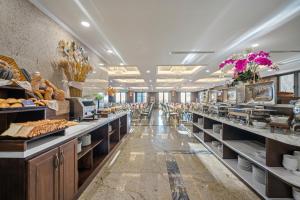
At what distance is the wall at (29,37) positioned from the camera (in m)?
1.75

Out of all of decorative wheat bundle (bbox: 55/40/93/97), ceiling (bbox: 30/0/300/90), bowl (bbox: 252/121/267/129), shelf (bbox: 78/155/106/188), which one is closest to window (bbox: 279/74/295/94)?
ceiling (bbox: 30/0/300/90)

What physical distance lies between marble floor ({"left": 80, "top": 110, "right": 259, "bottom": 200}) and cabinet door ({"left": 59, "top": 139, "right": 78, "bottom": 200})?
0.42 meters

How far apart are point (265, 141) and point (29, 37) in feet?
10.4

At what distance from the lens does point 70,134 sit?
1656 mm

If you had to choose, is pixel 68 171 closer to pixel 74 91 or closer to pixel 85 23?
pixel 74 91

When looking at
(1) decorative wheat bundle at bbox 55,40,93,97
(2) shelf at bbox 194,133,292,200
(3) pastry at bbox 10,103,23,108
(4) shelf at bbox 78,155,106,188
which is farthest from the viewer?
(1) decorative wheat bundle at bbox 55,40,93,97

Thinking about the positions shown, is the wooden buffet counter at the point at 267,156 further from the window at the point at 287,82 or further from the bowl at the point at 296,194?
the window at the point at 287,82

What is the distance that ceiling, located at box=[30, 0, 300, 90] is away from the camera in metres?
2.27

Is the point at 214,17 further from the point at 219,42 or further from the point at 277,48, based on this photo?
the point at 277,48

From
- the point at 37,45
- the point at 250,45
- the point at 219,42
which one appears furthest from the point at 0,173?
the point at 250,45

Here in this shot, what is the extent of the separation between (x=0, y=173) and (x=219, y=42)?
405 centimetres

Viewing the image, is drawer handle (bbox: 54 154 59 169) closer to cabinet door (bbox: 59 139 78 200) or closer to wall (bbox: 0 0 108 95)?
cabinet door (bbox: 59 139 78 200)

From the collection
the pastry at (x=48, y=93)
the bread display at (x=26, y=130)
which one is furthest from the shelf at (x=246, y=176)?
the pastry at (x=48, y=93)

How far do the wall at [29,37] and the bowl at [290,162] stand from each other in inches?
121
